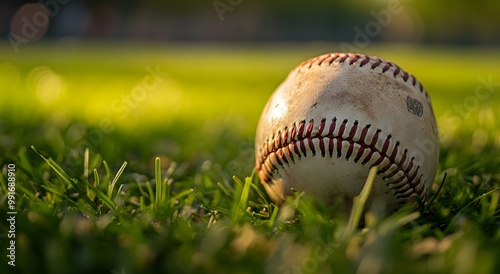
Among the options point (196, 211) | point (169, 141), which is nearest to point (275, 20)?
point (169, 141)

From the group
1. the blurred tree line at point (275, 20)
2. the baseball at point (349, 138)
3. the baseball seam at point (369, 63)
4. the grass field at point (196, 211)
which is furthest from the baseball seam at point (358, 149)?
the blurred tree line at point (275, 20)

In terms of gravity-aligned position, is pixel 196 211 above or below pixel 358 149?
below

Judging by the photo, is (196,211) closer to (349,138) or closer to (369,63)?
(349,138)

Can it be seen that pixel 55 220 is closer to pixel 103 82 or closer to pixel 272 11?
pixel 103 82

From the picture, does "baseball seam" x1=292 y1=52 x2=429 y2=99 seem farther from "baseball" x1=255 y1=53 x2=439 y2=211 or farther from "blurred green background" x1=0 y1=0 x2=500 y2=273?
"blurred green background" x1=0 y1=0 x2=500 y2=273

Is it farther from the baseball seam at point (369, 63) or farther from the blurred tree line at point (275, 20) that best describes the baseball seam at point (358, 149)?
the blurred tree line at point (275, 20)

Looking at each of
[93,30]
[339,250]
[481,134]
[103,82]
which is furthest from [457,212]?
[93,30]

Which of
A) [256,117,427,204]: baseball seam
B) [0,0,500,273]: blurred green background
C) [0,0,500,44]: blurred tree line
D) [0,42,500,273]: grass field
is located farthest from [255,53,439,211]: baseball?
[0,0,500,44]: blurred tree line
